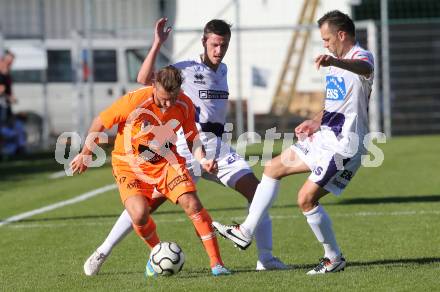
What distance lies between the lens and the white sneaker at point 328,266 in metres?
8.46

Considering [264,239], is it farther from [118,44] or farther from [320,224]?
[118,44]

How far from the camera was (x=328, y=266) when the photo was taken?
27.9ft

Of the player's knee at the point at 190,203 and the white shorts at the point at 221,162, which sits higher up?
the white shorts at the point at 221,162

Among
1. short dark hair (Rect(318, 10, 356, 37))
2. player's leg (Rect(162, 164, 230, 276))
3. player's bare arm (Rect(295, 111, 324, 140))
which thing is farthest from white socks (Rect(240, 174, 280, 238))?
short dark hair (Rect(318, 10, 356, 37))

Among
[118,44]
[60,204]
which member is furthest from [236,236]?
[118,44]

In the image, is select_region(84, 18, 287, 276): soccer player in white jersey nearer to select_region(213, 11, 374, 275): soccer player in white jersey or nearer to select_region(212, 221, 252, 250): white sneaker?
select_region(212, 221, 252, 250): white sneaker

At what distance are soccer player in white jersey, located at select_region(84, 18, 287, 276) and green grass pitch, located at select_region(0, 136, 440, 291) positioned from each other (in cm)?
19

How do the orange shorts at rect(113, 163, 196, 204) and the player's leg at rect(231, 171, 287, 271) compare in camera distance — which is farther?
the player's leg at rect(231, 171, 287, 271)

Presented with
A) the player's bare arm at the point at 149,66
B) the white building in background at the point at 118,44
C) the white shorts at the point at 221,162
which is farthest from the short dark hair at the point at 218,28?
the white building in background at the point at 118,44

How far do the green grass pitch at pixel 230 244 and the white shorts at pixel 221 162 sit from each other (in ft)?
2.24

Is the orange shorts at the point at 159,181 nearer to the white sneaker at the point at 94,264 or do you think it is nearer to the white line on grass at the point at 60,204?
the white sneaker at the point at 94,264

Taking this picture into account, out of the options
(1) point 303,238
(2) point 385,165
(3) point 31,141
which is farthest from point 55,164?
(1) point 303,238

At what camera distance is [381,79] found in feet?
92.8

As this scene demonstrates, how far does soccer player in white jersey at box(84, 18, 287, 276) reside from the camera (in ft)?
29.5
